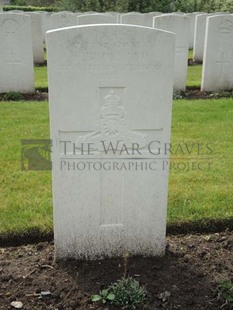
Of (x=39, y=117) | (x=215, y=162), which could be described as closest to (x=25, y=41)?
(x=39, y=117)

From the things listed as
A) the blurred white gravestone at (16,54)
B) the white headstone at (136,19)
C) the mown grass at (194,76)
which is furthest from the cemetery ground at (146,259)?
the white headstone at (136,19)

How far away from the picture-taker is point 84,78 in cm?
245

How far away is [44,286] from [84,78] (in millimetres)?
1355

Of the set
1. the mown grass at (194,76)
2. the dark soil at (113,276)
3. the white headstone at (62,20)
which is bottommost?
the dark soil at (113,276)

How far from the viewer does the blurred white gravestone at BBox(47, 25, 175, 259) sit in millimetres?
2418

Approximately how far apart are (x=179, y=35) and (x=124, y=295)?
7.04 m

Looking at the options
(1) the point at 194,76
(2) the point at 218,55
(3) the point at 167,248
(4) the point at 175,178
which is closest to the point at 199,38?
(1) the point at 194,76

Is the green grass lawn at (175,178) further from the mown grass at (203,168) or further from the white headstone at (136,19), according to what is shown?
the white headstone at (136,19)

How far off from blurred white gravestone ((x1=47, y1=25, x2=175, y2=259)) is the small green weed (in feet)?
1.32

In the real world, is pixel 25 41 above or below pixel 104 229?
above

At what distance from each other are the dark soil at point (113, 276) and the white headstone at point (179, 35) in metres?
5.91

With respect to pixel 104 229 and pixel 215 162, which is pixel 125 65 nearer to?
pixel 104 229

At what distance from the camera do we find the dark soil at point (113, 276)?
8.13 ft

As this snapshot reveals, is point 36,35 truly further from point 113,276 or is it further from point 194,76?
point 113,276
